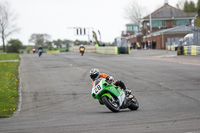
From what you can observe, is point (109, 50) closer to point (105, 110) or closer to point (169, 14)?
point (169, 14)

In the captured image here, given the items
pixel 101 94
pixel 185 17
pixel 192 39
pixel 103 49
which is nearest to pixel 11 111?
pixel 101 94

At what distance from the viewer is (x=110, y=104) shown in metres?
8.95

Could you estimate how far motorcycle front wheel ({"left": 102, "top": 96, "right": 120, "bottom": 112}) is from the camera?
8945 millimetres

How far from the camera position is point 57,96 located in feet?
44.7

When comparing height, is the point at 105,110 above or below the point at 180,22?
below

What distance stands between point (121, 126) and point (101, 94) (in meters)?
2.43

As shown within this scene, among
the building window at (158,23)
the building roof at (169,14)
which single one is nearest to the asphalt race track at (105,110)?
the building window at (158,23)

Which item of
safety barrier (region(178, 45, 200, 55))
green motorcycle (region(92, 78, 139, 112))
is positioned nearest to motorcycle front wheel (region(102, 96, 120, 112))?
green motorcycle (region(92, 78, 139, 112))

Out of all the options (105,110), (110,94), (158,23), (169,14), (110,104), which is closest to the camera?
(110,104)

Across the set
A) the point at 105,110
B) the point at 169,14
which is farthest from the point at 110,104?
the point at 169,14

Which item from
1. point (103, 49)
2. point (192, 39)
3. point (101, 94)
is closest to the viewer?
point (101, 94)

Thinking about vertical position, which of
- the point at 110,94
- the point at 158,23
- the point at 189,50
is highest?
the point at 158,23

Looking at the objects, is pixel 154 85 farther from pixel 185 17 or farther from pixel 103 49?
pixel 185 17

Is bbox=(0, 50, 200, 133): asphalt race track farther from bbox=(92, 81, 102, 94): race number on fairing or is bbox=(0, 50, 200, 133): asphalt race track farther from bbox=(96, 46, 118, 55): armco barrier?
bbox=(96, 46, 118, 55): armco barrier
